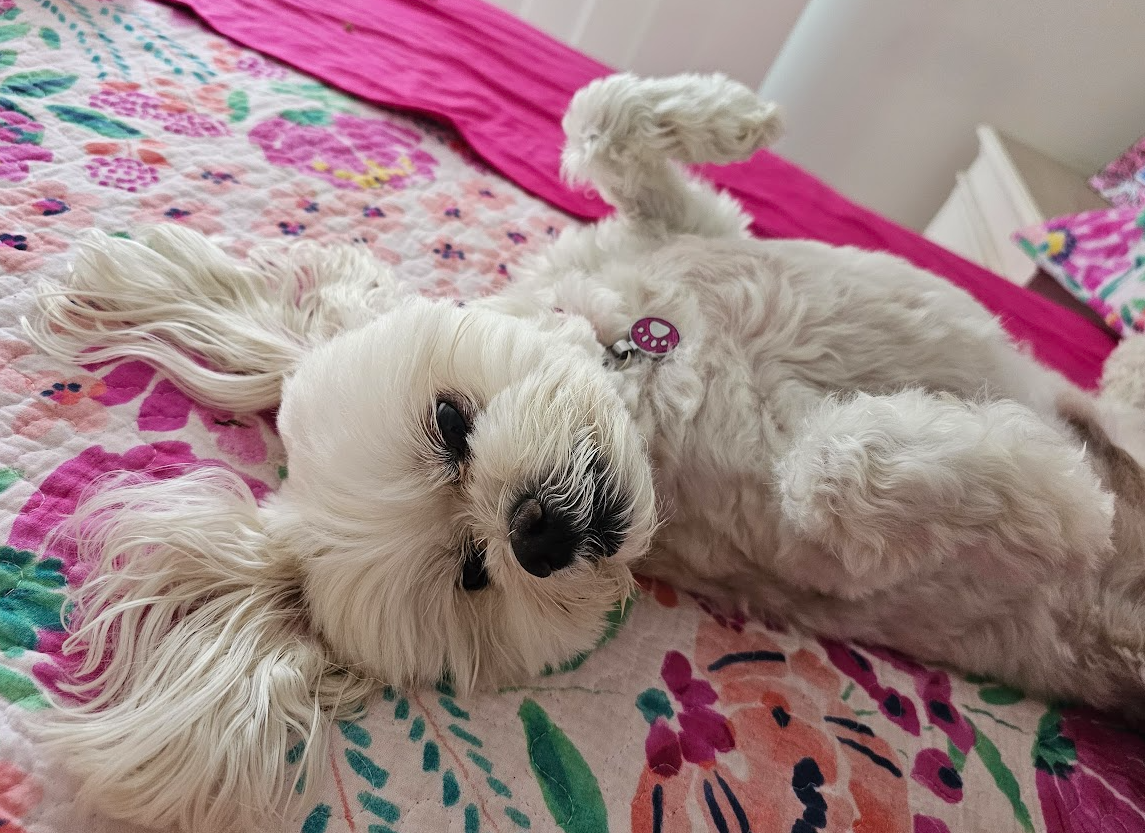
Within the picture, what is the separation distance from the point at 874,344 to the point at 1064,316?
46.4 inches

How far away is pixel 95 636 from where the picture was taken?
0.88 metres

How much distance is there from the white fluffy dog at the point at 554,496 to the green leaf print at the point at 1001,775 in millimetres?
125

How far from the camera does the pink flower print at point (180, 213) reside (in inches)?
54.3

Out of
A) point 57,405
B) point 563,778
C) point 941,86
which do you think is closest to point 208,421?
point 57,405

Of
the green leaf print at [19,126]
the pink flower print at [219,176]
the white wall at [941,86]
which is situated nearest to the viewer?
the green leaf print at [19,126]

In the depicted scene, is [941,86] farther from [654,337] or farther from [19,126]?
[19,126]

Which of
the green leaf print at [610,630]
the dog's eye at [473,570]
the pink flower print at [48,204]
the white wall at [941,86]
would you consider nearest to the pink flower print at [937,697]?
the green leaf print at [610,630]

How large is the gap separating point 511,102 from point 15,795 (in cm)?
203

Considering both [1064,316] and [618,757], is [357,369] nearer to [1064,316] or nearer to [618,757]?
[618,757]

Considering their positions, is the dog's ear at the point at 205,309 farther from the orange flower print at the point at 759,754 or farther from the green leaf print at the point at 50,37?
the orange flower print at the point at 759,754

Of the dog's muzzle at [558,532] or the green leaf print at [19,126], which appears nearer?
the dog's muzzle at [558,532]

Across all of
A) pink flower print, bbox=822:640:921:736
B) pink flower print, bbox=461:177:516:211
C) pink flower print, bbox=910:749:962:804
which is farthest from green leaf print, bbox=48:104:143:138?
pink flower print, bbox=910:749:962:804

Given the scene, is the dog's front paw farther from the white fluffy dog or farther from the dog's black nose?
the dog's black nose

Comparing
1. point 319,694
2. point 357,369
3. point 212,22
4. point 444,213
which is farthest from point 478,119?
point 319,694
